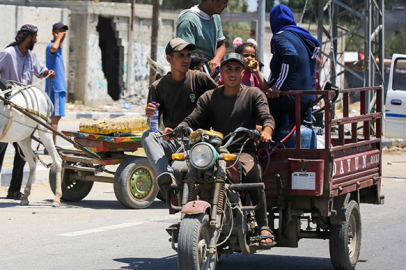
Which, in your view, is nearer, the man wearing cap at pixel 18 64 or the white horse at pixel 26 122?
the white horse at pixel 26 122

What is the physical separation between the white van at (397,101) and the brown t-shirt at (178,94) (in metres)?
9.34

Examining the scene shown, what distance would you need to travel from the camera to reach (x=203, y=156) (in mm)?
5008

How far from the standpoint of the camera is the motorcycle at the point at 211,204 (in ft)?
16.0

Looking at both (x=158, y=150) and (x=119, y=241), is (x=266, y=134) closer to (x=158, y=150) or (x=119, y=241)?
(x=158, y=150)

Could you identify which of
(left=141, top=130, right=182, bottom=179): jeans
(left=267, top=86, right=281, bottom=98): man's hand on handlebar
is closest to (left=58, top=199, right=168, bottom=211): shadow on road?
(left=141, top=130, right=182, bottom=179): jeans

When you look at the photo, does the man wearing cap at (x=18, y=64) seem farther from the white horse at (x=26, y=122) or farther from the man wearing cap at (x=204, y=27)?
the man wearing cap at (x=204, y=27)

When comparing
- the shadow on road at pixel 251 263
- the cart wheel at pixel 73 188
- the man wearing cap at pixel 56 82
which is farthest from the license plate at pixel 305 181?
the man wearing cap at pixel 56 82

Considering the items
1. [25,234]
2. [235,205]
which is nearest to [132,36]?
[25,234]

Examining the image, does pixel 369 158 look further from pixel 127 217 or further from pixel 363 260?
pixel 127 217

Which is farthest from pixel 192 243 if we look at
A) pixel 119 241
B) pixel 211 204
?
pixel 119 241

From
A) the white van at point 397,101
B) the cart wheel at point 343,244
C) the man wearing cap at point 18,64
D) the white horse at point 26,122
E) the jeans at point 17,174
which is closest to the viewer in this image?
the cart wheel at point 343,244

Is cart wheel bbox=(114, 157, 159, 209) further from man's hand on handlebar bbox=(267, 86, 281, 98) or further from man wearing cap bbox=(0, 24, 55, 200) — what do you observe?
man's hand on handlebar bbox=(267, 86, 281, 98)

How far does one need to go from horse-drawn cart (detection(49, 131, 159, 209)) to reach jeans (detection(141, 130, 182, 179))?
2.80 m

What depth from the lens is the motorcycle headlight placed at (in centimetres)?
498
